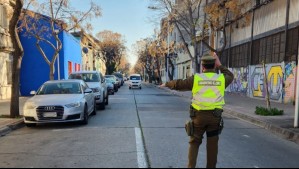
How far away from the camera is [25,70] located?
90.7ft

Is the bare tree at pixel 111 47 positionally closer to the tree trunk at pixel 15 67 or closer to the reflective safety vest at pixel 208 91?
the tree trunk at pixel 15 67

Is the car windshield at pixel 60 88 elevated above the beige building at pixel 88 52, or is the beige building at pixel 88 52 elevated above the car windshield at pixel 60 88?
the beige building at pixel 88 52

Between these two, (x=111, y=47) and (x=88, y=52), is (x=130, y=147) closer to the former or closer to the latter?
(x=88, y=52)

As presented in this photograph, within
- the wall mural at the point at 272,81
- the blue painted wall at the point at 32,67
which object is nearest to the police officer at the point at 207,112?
the wall mural at the point at 272,81

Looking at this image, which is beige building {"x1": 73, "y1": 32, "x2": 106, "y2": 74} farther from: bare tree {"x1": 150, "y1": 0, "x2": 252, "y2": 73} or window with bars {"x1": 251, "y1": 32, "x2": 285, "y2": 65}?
window with bars {"x1": 251, "y1": 32, "x2": 285, "y2": 65}

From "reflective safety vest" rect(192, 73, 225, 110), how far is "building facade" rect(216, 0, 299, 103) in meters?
9.70

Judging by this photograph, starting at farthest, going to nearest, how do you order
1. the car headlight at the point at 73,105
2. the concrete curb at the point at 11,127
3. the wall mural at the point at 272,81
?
the wall mural at the point at 272,81 < the car headlight at the point at 73,105 < the concrete curb at the point at 11,127

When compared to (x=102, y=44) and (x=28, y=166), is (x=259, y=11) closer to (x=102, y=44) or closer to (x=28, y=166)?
(x=28, y=166)

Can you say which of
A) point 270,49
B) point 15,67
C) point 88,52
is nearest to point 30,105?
point 15,67

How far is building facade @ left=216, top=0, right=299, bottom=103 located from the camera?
57.6ft

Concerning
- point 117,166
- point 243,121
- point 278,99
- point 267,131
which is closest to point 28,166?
point 117,166

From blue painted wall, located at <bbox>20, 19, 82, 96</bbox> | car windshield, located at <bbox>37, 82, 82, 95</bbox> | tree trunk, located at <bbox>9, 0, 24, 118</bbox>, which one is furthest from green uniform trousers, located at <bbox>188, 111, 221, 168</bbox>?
blue painted wall, located at <bbox>20, 19, 82, 96</bbox>

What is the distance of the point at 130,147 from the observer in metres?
7.22

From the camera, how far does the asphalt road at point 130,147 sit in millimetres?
6086
